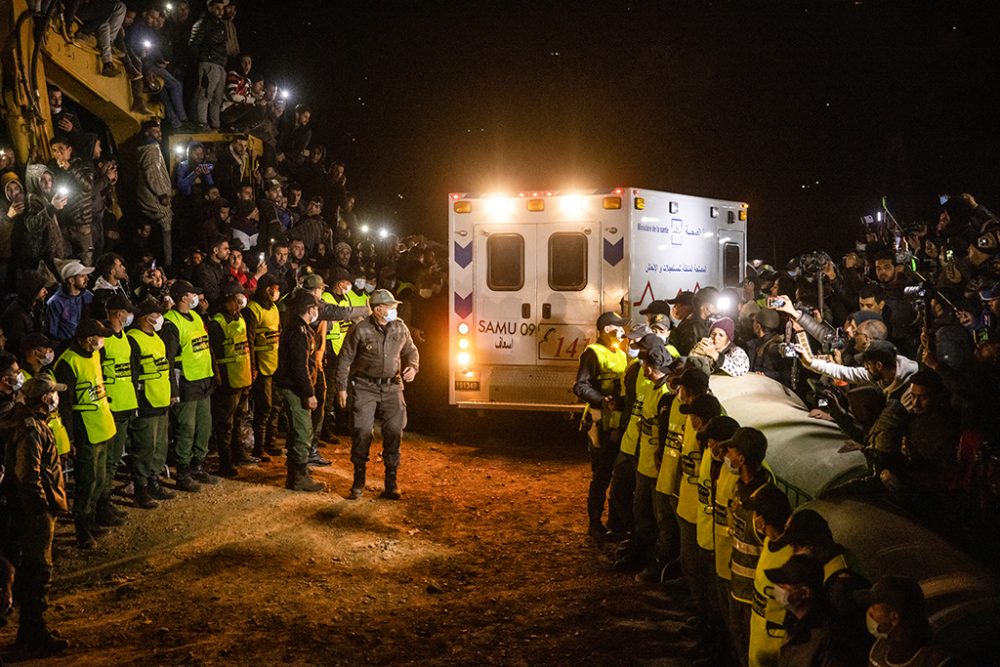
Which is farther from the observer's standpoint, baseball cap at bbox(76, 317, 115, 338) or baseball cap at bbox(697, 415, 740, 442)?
baseball cap at bbox(76, 317, 115, 338)

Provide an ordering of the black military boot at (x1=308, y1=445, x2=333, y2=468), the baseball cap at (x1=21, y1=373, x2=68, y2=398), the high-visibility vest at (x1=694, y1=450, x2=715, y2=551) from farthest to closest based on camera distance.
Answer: the black military boot at (x1=308, y1=445, x2=333, y2=468) < the baseball cap at (x1=21, y1=373, x2=68, y2=398) < the high-visibility vest at (x1=694, y1=450, x2=715, y2=551)

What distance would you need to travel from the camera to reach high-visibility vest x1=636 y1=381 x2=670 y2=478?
248 inches

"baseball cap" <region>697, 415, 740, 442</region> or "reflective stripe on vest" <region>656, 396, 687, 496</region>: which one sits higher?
"baseball cap" <region>697, 415, 740, 442</region>

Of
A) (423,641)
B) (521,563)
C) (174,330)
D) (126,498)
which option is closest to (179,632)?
(423,641)

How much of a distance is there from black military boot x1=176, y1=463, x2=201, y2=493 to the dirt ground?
14 centimetres

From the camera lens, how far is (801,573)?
Answer: 10.9ft

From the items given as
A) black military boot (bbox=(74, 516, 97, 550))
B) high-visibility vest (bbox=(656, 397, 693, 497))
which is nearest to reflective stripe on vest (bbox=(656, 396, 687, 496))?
high-visibility vest (bbox=(656, 397, 693, 497))

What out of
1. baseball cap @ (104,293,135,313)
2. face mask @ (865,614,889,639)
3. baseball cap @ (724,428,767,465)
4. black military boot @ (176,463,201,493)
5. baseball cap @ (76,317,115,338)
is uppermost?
baseball cap @ (104,293,135,313)

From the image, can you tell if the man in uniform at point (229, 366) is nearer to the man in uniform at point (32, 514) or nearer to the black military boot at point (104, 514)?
the black military boot at point (104, 514)

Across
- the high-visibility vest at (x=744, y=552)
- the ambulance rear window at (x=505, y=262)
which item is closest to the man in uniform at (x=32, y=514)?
the high-visibility vest at (x=744, y=552)

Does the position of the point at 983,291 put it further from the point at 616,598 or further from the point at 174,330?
the point at 174,330

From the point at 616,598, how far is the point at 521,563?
1.07m

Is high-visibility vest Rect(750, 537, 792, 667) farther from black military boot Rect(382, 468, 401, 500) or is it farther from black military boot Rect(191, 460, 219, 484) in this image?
black military boot Rect(191, 460, 219, 484)

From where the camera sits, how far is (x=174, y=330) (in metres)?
8.79
